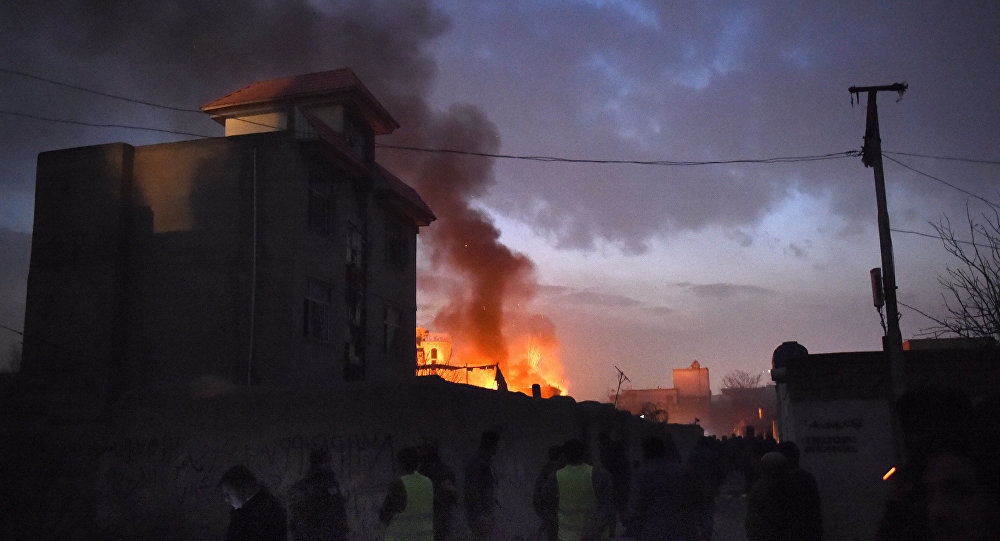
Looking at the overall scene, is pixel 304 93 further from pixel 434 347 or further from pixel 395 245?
pixel 434 347

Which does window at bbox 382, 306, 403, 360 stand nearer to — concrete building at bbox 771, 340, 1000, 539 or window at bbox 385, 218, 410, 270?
window at bbox 385, 218, 410, 270

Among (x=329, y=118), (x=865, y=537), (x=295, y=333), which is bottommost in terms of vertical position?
(x=865, y=537)

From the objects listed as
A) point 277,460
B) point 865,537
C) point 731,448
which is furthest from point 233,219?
point 731,448

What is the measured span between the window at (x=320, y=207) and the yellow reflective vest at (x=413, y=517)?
551 inches

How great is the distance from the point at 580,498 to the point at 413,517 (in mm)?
1483

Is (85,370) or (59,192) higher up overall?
(59,192)

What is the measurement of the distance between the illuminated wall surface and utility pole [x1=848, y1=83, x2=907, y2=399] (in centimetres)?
557

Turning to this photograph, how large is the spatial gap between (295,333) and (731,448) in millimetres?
18391

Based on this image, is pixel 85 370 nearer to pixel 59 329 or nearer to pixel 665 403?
pixel 59 329

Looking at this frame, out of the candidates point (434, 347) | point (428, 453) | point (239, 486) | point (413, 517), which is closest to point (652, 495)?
point (413, 517)

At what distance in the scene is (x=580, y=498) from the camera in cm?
649

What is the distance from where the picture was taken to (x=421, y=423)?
379 inches

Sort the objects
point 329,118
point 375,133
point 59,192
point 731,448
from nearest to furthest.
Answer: point 59,192 < point 329,118 < point 375,133 < point 731,448

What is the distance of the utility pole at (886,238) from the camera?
40.2 feet
